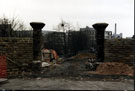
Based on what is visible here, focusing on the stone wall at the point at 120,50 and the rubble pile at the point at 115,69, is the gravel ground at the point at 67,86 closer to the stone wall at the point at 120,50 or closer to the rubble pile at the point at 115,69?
the rubble pile at the point at 115,69

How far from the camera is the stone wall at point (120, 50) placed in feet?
30.1

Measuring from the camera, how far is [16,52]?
8484 mm

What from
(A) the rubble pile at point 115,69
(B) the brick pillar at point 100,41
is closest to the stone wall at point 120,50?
(B) the brick pillar at point 100,41

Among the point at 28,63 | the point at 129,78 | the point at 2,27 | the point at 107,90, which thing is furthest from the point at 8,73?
the point at 2,27

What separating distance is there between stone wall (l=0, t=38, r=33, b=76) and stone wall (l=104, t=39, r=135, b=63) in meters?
5.06

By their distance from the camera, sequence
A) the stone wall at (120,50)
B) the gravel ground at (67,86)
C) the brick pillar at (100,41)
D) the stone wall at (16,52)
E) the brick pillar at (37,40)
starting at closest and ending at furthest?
the gravel ground at (67,86) → the stone wall at (16,52) → the brick pillar at (37,40) → the stone wall at (120,50) → the brick pillar at (100,41)

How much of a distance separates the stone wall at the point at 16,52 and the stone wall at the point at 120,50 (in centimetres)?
506

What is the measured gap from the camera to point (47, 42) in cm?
2645

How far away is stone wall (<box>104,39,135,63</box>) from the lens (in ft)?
30.1

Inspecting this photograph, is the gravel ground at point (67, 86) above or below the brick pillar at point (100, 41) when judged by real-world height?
below

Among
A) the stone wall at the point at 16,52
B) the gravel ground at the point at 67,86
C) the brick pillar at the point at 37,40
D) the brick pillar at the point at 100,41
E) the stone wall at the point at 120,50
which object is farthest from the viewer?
the brick pillar at the point at 100,41

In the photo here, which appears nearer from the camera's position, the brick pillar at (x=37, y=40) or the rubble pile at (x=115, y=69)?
the rubble pile at (x=115, y=69)

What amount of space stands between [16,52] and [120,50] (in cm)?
659

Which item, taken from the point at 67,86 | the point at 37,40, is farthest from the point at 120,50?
the point at 37,40
